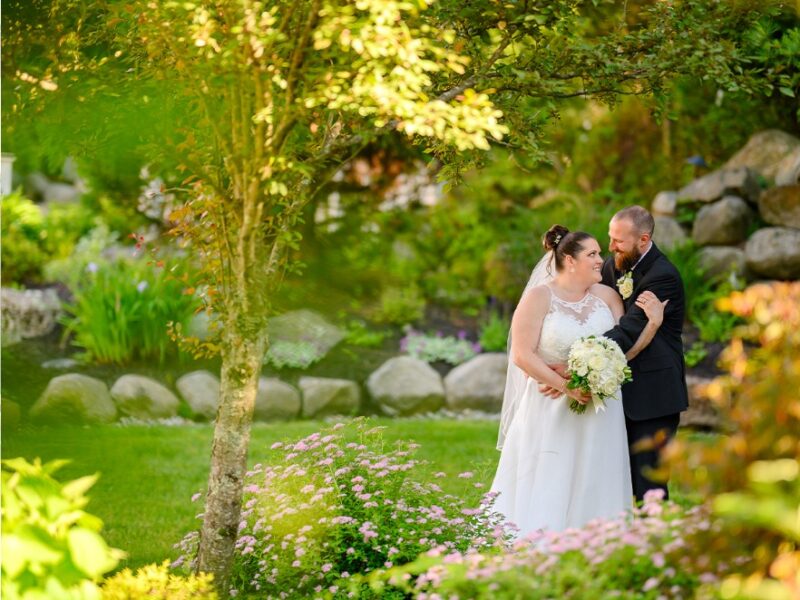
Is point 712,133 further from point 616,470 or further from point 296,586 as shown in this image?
point 296,586

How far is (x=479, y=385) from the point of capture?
10.4 meters

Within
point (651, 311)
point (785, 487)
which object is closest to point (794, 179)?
point (651, 311)

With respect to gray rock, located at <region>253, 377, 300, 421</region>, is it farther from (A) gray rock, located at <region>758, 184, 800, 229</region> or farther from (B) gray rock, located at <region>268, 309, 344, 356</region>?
(A) gray rock, located at <region>758, 184, 800, 229</region>

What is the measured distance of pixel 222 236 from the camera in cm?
435

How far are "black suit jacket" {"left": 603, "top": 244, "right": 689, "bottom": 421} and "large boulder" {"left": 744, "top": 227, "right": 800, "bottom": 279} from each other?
5507 mm

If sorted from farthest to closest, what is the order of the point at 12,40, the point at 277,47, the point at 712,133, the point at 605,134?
the point at 605,134
the point at 712,133
the point at 12,40
the point at 277,47

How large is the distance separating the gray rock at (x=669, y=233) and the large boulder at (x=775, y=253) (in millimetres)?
863

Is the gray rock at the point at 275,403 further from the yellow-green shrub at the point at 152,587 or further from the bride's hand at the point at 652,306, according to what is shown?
the yellow-green shrub at the point at 152,587

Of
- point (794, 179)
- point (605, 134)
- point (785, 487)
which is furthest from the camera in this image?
point (605, 134)

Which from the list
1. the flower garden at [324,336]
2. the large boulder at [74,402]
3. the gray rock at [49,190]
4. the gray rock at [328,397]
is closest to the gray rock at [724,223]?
the flower garden at [324,336]

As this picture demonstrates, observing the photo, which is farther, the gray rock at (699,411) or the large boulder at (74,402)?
the large boulder at (74,402)

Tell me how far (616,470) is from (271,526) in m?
1.84

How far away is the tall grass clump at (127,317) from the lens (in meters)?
9.84

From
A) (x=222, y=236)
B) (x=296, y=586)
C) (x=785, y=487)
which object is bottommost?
(x=296, y=586)
